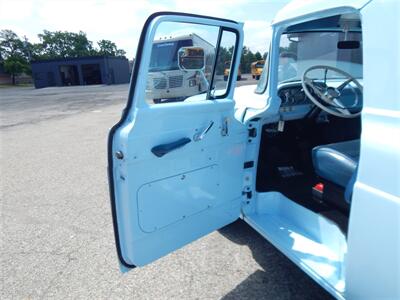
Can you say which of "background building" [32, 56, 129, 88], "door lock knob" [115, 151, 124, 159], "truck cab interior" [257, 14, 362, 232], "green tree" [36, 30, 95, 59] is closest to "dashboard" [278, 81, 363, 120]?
"truck cab interior" [257, 14, 362, 232]

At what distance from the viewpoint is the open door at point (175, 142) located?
1.64 m

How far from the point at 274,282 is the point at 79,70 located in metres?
49.4

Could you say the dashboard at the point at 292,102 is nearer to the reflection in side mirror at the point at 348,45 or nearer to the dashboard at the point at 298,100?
the dashboard at the point at 298,100

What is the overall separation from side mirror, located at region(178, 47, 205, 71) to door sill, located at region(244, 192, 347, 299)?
3.92 ft

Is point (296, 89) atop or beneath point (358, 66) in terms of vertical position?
beneath

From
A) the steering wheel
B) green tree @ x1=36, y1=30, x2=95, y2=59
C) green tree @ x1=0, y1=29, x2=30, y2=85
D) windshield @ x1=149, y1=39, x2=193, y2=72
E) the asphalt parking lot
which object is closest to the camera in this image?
windshield @ x1=149, y1=39, x2=193, y2=72

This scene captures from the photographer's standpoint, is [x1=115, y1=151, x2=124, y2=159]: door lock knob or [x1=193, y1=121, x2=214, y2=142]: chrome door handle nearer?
[x1=115, y1=151, x2=124, y2=159]: door lock knob

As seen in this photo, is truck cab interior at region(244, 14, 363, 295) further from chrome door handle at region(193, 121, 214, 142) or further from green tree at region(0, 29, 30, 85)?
green tree at region(0, 29, 30, 85)

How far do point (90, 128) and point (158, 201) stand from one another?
7991mm

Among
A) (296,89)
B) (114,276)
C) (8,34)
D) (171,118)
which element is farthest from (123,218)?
(8,34)

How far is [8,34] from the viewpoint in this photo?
76.5 meters

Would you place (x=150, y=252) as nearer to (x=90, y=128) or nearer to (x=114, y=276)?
(x=114, y=276)

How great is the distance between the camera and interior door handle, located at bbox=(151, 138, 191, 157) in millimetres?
1686

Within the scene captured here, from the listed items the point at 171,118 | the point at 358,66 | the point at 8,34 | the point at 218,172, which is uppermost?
the point at 8,34
